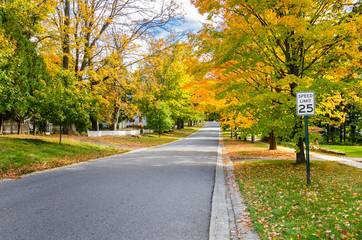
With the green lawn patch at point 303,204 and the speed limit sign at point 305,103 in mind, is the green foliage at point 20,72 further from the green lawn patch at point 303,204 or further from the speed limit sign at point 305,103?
the speed limit sign at point 305,103

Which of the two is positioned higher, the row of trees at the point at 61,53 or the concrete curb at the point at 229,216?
the row of trees at the point at 61,53

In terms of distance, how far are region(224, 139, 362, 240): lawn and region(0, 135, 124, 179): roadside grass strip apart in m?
7.97

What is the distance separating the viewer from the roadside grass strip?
30.6 feet

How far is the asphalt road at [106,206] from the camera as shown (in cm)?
411

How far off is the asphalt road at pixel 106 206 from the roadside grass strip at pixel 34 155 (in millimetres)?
1415

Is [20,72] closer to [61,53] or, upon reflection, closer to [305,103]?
[61,53]

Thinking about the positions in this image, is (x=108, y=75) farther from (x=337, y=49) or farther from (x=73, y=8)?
(x=337, y=49)

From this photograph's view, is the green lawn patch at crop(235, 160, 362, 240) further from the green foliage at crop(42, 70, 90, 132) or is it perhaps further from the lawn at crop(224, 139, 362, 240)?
the green foliage at crop(42, 70, 90, 132)

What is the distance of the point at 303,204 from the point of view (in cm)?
537

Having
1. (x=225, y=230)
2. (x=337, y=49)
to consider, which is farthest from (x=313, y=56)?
(x=225, y=230)

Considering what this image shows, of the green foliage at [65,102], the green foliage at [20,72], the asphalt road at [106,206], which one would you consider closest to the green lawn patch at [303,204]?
the asphalt road at [106,206]

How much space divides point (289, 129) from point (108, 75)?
14672 mm

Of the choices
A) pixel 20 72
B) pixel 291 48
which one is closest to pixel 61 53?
pixel 20 72

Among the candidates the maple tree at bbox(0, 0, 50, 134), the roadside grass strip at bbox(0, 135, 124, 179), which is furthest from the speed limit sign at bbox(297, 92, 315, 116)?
the maple tree at bbox(0, 0, 50, 134)
